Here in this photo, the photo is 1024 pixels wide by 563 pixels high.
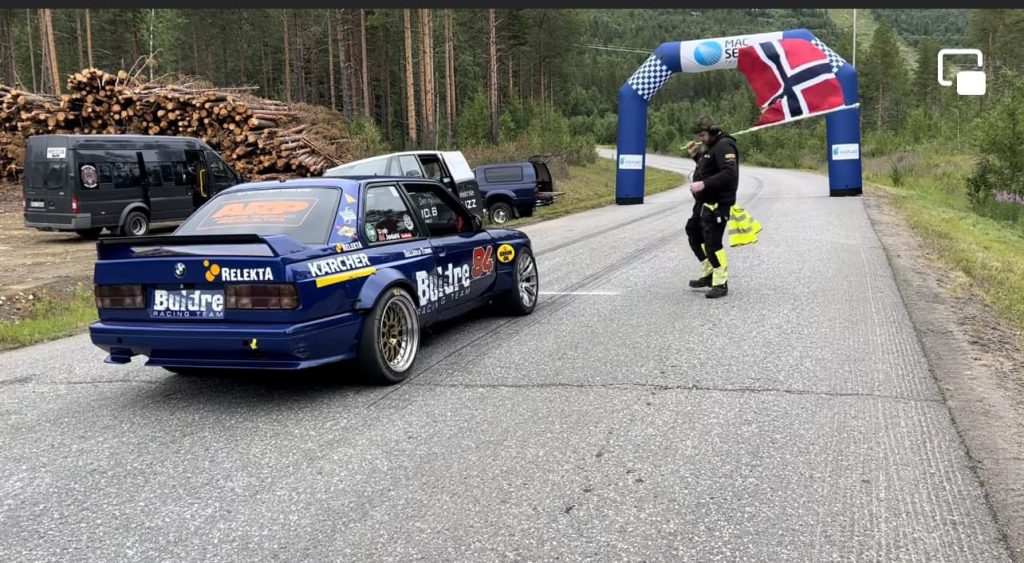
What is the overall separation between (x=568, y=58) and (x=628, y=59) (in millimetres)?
80544

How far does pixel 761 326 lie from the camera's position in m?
6.86

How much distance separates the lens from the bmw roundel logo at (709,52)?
2239cm

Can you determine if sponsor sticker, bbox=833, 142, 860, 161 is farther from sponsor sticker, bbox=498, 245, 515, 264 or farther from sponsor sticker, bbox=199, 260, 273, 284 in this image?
sponsor sticker, bbox=199, 260, 273, 284

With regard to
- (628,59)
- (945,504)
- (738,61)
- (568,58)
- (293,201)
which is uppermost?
(628,59)

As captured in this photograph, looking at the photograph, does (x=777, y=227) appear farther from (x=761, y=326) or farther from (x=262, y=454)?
(x=262, y=454)

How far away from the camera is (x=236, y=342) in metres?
4.68

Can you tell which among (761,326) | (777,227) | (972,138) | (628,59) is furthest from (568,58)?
(628,59)

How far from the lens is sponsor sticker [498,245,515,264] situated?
23.8ft

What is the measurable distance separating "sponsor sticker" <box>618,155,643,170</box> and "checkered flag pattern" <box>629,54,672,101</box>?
6.18 feet

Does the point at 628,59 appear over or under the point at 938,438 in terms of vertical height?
over

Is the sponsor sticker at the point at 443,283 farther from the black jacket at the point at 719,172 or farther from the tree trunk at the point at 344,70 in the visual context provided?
the tree trunk at the point at 344,70

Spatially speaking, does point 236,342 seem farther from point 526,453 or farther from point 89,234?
point 89,234

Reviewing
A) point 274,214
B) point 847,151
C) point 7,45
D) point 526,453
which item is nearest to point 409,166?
point 274,214

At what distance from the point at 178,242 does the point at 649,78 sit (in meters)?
20.6
